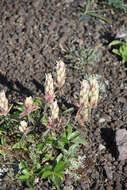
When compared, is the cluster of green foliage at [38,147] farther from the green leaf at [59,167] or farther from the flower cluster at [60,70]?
the flower cluster at [60,70]

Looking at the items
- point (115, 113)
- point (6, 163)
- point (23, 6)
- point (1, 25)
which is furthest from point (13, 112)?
point (23, 6)

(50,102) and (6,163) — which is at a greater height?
(50,102)

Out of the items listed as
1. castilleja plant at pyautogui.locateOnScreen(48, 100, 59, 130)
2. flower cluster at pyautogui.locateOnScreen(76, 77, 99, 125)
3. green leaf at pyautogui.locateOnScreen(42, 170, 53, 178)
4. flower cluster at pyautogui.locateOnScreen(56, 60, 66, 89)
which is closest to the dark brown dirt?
green leaf at pyautogui.locateOnScreen(42, 170, 53, 178)

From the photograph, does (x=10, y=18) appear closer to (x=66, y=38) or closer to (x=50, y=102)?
(x=66, y=38)

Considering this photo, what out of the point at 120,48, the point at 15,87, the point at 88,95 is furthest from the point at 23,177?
the point at 120,48

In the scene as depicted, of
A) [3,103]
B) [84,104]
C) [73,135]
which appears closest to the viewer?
[3,103]

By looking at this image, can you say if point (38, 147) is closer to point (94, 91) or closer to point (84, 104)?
point (84, 104)
